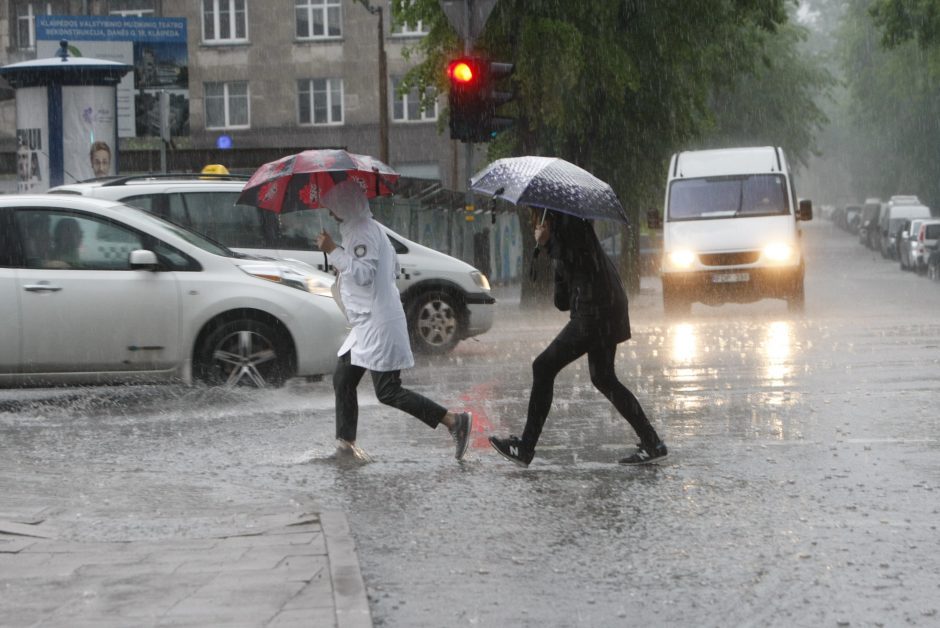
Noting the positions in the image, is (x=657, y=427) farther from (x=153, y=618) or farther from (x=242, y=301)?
(x=153, y=618)

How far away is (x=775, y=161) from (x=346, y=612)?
2084cm

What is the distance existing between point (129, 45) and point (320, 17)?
54.6ft

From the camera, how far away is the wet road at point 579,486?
19.0ft

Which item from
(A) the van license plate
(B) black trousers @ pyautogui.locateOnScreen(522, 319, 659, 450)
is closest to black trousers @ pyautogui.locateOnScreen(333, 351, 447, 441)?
(B) black trousers @ pyautogui.locateOnScreen(522, 319, 659, 450)

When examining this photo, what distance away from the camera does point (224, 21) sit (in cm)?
5634

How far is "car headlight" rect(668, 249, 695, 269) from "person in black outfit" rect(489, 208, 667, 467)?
15643 mm

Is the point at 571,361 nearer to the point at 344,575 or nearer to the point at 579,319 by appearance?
the point at 579,319

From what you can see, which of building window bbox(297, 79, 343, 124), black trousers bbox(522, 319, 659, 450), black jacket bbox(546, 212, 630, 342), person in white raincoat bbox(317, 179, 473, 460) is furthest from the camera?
building window bbox(297, 79, 343, 124)

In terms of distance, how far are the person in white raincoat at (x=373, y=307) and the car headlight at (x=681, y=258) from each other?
15585 mm

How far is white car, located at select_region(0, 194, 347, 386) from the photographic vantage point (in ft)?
38.3

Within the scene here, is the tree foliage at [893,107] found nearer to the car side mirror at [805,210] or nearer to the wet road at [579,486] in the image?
the car side mirror at [805,210]

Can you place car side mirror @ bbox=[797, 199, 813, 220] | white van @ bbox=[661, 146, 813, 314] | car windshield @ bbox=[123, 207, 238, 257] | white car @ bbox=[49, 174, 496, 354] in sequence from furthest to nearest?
car side mirror @ bbox=[797, 199, 813, 220], white van @ bbox=[661, 146, 813, 314], white car @ bbox=[49, 174, 496, 354], car windshield @ bbox=[123, 207, 238, 257]

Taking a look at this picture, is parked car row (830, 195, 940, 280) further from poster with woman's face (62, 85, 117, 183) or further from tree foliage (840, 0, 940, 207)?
poster with woman's face (62, 85, 117, 183)

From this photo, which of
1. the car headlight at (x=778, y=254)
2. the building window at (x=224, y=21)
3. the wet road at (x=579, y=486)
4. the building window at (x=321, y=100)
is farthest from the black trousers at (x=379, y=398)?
the building window at (x=224, y=21)
